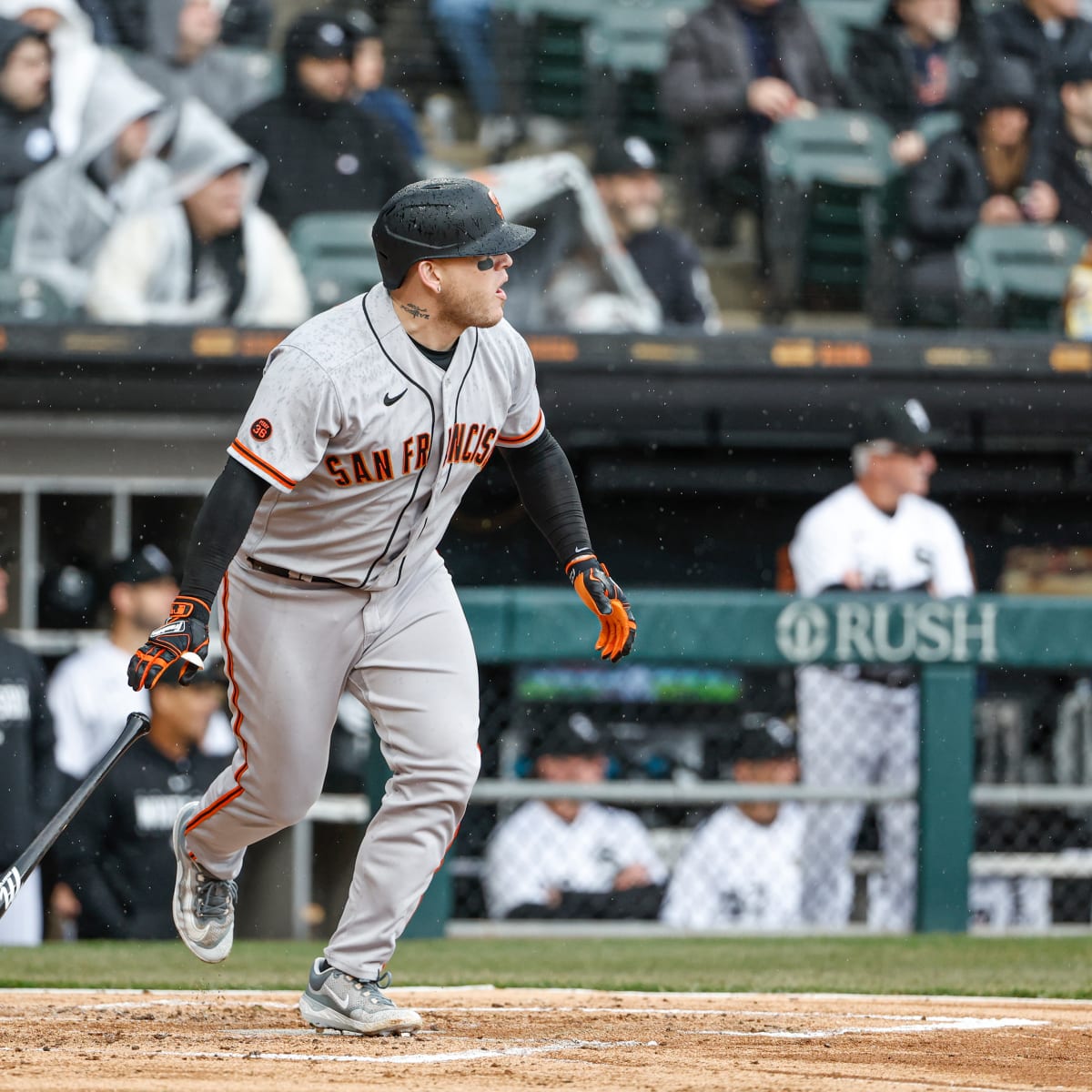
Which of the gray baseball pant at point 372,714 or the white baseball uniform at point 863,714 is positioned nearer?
the gray baseball pant at point 372,714

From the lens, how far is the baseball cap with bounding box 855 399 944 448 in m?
7.02

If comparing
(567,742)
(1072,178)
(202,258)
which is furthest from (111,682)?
(1072,178)

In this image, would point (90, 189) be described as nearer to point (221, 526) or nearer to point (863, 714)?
point (863, 714)

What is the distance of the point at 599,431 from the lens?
7762 millimetres

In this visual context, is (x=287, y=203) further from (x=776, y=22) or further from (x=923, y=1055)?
(x=923, y=1055)

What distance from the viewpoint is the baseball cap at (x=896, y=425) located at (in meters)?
7.02

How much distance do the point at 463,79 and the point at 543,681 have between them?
3512 millimetres

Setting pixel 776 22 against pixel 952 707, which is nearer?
pixel 952 707

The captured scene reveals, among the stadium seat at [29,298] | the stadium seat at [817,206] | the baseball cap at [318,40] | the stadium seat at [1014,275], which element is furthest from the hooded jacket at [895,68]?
the stadium seat at [29,298]

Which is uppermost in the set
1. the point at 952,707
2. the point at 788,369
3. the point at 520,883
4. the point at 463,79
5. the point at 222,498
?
the point at 463,79

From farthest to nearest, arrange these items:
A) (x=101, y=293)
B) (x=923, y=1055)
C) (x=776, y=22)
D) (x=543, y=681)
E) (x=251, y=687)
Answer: (x=776, y=22), (x=101, y=293), (x=543, y=681), (x=251, y=687), (x=923, y=1055)

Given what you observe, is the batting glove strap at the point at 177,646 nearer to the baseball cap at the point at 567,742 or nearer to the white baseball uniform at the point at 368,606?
the white baseball uniform at the point at 368,606

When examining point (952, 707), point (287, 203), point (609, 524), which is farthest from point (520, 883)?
point (287, 203)

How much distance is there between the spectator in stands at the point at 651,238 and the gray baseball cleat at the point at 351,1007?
4.99 meters
